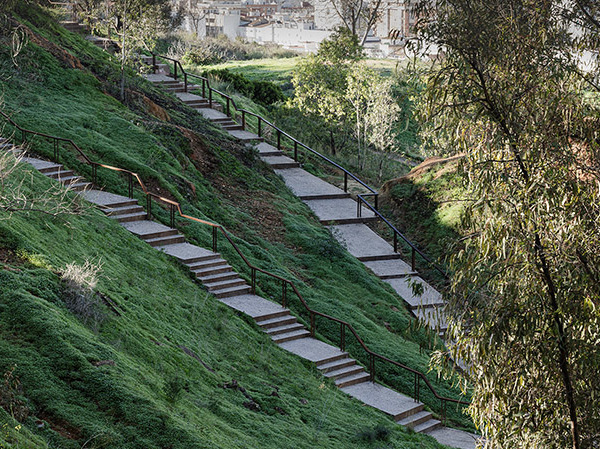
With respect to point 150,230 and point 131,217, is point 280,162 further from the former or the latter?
point 150,230

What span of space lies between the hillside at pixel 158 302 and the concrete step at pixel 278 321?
42 cm

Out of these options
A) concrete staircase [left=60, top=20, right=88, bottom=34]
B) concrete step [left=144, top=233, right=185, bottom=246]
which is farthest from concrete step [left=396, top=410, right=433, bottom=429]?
concrete staircase [left=60, top=20, right=88, bottom=34]

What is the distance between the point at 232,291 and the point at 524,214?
10.3m

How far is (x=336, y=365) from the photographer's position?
53.8ft

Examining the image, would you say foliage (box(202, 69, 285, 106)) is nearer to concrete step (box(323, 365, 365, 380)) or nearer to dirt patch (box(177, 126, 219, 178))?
dirt patch (box(177, 126, 219, 178))

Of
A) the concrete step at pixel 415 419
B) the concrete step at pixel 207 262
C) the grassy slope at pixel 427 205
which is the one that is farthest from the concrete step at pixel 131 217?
the grassy slope at pixel 427 205

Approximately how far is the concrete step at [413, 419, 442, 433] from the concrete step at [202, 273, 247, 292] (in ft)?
18.1

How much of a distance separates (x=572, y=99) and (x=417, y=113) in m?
1.95

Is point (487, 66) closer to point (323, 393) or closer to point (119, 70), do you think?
point (323, 393)

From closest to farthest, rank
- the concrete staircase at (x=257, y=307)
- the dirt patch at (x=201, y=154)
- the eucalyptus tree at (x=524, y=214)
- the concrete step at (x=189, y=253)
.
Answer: the eucalyptus tree at (x=524, y=214), the concrete staircase at (x=257, y=307), the concrete step at (x=189, y=253), the dirt patch at (x=201, y=154)

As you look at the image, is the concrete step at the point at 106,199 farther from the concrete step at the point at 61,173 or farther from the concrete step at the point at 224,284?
the concrete step at the point at 224,284

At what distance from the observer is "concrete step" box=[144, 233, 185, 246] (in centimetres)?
1783

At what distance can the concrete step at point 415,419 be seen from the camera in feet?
49.5

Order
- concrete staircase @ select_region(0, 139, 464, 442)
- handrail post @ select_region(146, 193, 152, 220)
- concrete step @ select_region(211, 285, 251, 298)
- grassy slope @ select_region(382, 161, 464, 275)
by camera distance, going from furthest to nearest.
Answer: grassy slope @ select_region(382, 161, 464, 275) → handrail post @ select_region(146, 193, 152, 220) → concrete step @ select_region(211, 285, 251, 298) → concrete staircase @ select_region(0, 139, 464, 442)
